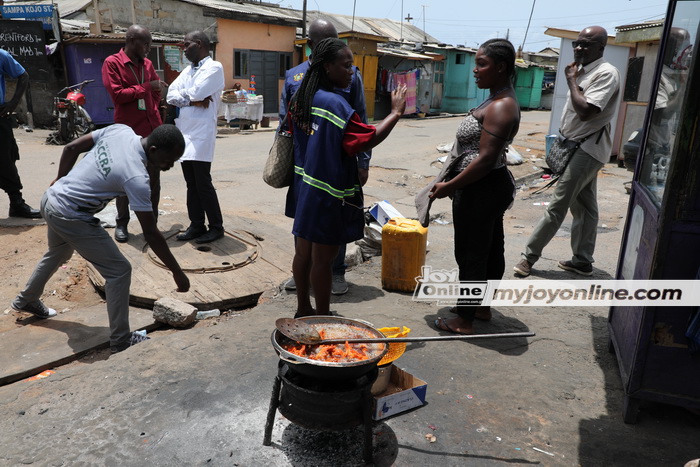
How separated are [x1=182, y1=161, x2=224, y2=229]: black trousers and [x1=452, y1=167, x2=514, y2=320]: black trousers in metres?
2.55

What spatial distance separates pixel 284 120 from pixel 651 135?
7.77 feet

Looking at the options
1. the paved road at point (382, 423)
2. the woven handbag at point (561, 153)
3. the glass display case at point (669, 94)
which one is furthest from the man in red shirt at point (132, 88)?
the glass display case at point (669, 94)

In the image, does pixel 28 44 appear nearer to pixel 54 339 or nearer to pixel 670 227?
pixel 54 339

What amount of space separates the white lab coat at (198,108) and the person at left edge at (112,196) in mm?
1461

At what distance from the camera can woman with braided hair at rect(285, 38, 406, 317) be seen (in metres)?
3.08

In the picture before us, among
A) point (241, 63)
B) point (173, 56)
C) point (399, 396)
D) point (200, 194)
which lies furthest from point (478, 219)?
point (241, 63)

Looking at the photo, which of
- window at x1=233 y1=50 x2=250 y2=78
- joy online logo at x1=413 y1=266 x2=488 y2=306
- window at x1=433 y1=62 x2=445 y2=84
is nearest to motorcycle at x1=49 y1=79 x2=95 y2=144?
window at x1=233 y1=50 x2=250 y2=78

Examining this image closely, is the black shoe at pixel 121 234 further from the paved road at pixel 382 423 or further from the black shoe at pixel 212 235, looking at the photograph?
the paved road at pixel 382 423

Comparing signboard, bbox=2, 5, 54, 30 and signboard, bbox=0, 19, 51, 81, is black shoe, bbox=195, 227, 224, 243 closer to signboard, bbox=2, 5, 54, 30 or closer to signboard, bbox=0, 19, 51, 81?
signboard, bbox=0, 19, 51, 81

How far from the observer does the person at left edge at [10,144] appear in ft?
18.8

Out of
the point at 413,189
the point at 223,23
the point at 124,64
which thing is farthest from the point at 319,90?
the point at 223,23

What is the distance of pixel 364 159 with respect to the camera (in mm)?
4184

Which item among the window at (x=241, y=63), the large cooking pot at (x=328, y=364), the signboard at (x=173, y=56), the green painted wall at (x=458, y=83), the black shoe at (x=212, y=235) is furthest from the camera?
the green painted wall at (x=458, y=83)

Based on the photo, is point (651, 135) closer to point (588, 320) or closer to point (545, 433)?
point (588, 320)
